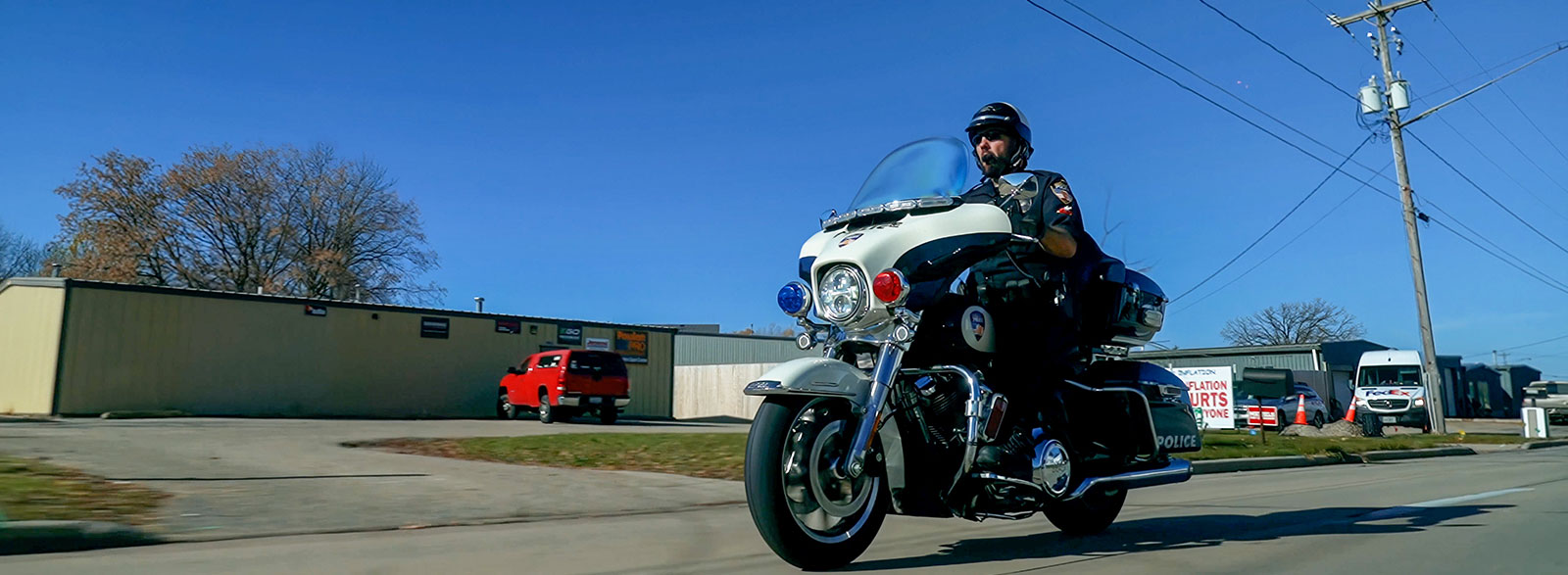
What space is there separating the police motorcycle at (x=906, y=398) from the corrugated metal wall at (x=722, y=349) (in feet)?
162

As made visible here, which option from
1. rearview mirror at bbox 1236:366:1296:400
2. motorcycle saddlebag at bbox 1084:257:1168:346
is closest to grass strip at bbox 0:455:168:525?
motorcycle saddlebag at bbox 1084:257:1168:346

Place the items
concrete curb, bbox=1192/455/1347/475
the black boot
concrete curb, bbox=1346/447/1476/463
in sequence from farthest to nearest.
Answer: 1. concrete curb, bbox=1346/447/1476/463
2. concrete curb, bbox=1192/455/1347/475
3. the black boot

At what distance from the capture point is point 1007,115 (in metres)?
5.07

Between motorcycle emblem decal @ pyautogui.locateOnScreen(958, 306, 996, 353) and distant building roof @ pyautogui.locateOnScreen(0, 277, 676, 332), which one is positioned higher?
distant building roof @ pyautogui.locateOnScreen(0, 277, 676, 332)

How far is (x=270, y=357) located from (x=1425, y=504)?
24831 mm

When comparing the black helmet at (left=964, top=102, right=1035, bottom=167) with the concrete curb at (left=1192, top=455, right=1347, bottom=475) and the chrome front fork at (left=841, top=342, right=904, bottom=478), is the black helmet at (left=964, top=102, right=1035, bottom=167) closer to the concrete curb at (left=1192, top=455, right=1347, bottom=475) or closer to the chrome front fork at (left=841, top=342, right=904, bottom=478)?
the chrome front fork at (left=841, top=342, right=904, bottom=478)

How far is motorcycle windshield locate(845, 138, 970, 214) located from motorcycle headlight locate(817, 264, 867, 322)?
1.69 feet

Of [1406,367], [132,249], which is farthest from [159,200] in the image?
[1406,367]

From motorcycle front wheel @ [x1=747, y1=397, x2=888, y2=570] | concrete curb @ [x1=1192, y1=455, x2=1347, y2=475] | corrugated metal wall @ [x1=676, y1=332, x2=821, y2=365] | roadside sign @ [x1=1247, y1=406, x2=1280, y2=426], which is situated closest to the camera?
motorcycle front wheel @ [x1=747, y1=397, x2=888, y2=570]

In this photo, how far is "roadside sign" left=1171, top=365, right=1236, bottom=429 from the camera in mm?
21984

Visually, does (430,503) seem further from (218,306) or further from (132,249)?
(132,249)

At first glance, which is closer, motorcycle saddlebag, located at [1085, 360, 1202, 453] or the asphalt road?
the asphalt road

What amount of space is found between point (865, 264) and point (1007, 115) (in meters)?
1.36

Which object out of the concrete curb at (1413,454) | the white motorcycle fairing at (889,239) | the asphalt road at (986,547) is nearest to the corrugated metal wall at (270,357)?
the asphalt road at (986,547)
